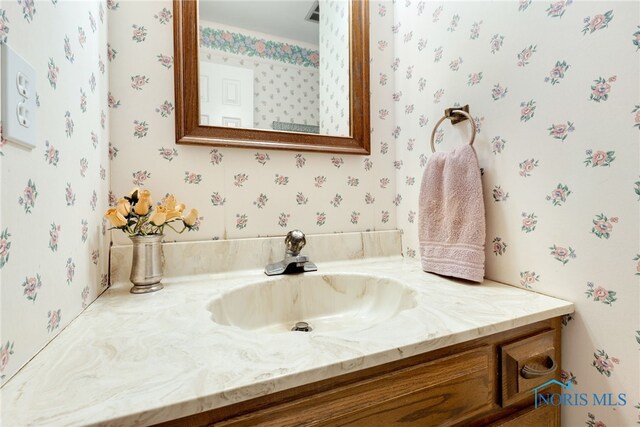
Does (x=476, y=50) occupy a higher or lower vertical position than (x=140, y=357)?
higher

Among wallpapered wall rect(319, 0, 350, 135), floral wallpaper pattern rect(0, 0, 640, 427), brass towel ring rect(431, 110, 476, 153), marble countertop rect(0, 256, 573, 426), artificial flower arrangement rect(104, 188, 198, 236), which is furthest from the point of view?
wallpapered wall rect(319, 0, 350, 135)

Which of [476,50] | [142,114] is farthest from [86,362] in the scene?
[476,50]

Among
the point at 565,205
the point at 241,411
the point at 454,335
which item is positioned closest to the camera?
the point at 241,411

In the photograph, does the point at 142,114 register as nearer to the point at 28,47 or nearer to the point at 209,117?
the point at 209,117

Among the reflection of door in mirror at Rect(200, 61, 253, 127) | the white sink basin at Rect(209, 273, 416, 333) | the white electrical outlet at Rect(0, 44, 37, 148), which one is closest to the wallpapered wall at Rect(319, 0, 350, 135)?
the reflection of door in mirror at Rect(200, 61, 253, 127)

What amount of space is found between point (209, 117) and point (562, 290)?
1.04 meters

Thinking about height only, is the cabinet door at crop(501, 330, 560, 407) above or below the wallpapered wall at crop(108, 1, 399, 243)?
below

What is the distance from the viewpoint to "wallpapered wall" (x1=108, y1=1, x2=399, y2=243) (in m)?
0.83

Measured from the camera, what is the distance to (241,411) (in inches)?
14.5

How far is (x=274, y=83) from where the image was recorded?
3.24 feet

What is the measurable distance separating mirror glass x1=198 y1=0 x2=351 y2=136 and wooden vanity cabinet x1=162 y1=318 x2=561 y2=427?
2.58 ft

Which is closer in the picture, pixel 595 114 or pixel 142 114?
pixel 595 114

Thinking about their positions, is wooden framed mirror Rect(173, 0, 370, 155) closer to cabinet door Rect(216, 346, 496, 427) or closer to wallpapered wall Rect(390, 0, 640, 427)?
wallpapered wall Rect(390, 0, 640, 427)

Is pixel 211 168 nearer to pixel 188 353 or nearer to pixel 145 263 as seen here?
pixel 145 263
